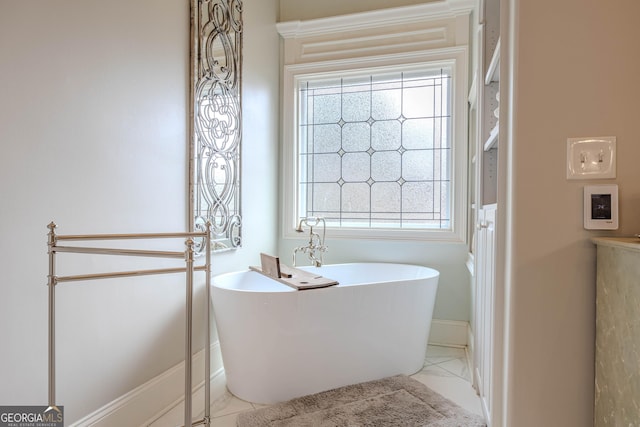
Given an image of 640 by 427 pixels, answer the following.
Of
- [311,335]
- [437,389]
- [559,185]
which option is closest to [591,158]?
[559,185]

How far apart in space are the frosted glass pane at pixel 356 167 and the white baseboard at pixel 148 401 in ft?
6.19

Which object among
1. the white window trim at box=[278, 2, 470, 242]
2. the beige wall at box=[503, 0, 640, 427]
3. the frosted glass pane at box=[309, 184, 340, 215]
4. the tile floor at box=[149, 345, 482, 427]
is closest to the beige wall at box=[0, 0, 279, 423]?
the tile floor at box=[149, 345, 482, 427]

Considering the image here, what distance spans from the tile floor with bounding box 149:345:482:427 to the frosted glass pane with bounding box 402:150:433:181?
4.61 ft

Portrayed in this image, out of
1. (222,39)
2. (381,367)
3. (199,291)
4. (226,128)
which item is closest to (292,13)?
(222,39)

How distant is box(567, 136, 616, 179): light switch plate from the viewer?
103 cm

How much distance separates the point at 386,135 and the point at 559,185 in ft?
7.57

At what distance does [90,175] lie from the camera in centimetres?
157

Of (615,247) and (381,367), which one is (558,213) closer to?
(615,247)

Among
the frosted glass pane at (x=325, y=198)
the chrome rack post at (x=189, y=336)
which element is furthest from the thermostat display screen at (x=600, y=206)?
the frosted glass pane at (x=325, y=198)

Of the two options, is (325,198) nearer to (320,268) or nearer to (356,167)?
(356,167)

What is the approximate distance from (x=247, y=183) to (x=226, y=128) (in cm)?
49

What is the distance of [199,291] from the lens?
2.29 meters

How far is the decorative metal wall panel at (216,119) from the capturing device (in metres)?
2.23

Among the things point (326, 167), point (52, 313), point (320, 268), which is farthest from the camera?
point (326, 167)
